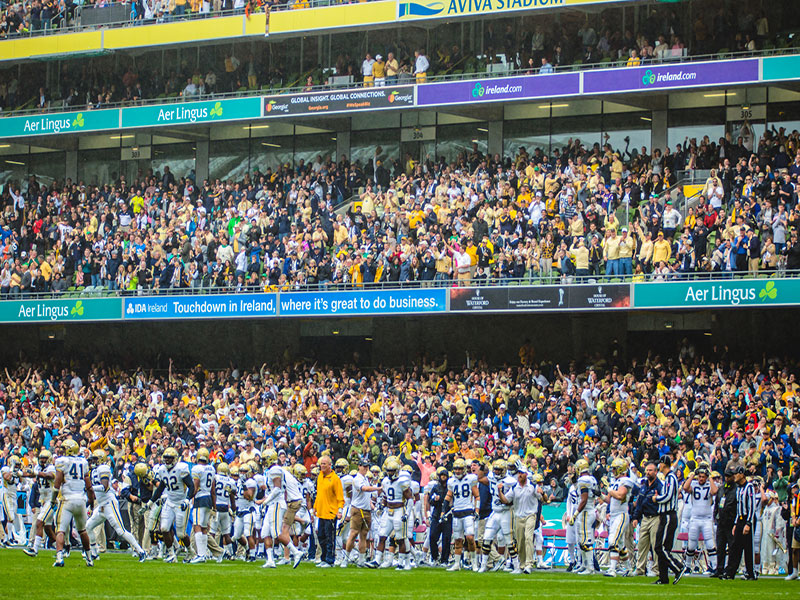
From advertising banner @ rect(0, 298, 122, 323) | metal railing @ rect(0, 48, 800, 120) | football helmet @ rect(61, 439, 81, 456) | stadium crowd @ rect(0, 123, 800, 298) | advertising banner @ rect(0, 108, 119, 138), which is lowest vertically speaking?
football helmet @ rect(61, 439, 81, 456)

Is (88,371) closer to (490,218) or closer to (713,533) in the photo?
(490,218)

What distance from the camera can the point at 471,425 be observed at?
86.7ft

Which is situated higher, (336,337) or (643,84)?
(643,84)

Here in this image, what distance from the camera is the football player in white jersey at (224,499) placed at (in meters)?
19.6

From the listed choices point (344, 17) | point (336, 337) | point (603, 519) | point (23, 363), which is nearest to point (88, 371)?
point (23, 363)

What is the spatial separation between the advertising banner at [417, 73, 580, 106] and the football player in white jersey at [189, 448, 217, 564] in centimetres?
1699

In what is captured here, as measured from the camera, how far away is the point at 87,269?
3559 centimetres

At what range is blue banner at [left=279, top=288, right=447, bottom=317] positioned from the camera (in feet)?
102

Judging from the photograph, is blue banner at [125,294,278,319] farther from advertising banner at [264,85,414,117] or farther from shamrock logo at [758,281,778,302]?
shamrock logo at [758,281,778,302]

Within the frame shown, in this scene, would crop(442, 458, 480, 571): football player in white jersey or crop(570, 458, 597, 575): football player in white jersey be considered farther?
crop(442, 458, 480, 571): football player in white jersey

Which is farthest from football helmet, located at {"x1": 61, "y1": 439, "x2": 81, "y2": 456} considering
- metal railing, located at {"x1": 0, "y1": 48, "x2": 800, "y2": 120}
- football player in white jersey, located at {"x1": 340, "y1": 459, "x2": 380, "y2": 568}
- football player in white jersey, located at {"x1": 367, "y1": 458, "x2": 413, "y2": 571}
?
metal railing, located at {"x1": 0, "y1": 48, "x2": 800, "y2": 120}

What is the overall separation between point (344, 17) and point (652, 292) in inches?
507

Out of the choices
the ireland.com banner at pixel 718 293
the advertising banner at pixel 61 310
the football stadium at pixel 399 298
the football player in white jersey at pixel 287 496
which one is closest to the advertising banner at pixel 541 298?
the football stadium at pixel 399 298

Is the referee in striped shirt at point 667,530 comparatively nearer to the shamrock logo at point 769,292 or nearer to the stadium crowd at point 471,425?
the stadium crowd at point 471,425
